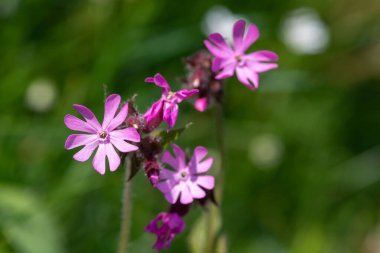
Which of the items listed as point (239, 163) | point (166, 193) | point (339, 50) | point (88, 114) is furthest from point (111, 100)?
point (339, 50)

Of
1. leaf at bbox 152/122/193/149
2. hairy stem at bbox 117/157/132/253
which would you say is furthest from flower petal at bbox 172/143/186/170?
hairy stem at bbox 117/157/132/253

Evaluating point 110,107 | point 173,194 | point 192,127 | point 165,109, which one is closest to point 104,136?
point 110,107

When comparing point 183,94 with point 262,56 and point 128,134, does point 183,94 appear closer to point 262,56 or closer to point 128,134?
point 128,134

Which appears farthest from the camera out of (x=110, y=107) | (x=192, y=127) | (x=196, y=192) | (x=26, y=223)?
(x=192, y=127)

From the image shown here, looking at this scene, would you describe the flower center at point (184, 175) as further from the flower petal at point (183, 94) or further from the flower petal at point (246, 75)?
the flower petal at point (246, 75)

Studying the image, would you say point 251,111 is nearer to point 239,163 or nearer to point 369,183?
point 239,163

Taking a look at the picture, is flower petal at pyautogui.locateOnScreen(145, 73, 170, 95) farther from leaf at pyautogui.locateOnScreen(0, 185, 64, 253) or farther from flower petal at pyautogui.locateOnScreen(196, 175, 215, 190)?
leaf at pyautogui.locateOnScreen(0, 185, 64, 253)
